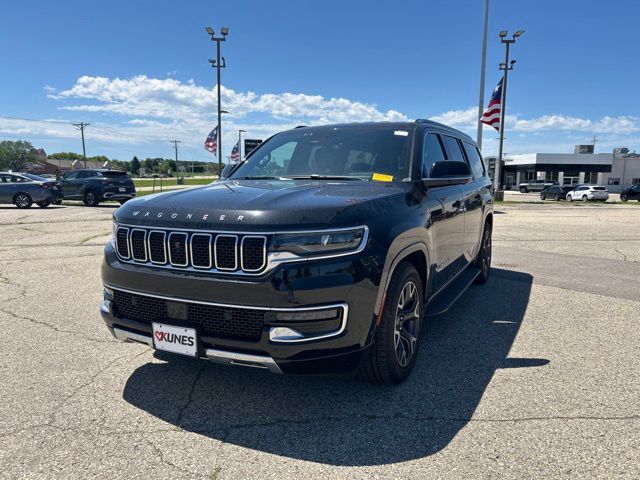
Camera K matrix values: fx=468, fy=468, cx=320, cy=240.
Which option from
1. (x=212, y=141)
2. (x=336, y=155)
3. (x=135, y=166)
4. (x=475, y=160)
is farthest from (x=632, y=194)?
(x=135, y=166)

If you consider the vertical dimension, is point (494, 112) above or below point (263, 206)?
above

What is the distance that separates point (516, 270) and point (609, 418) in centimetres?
494

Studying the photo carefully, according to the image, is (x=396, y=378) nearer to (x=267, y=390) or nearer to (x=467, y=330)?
(x=267, y=390)

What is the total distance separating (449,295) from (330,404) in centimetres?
184

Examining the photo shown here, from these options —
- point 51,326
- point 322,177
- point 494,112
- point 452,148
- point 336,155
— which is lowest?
point 51,326

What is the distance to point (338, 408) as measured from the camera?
303cm

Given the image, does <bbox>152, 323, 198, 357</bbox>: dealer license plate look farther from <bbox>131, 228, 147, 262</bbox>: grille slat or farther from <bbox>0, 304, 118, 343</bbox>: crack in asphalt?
<bbox>0, 304, 118, 343</bbox>: crack in asphalt

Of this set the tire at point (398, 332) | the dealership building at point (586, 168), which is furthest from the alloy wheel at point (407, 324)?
the dealership building at point (586, 168)

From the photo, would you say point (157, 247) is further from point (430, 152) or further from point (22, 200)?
point (22, 200)

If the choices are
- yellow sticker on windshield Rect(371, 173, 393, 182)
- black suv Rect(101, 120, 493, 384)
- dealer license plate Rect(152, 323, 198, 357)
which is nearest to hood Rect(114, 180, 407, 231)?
black suv Rect(101, 120, 493, 384)

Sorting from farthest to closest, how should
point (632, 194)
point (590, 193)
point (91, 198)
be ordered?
point (632, 194) < point (590, 193) < point (91, 198)

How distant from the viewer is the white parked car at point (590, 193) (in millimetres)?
35719

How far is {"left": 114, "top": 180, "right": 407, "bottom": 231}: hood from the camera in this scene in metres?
2.65

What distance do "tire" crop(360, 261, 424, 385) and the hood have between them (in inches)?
21.1
